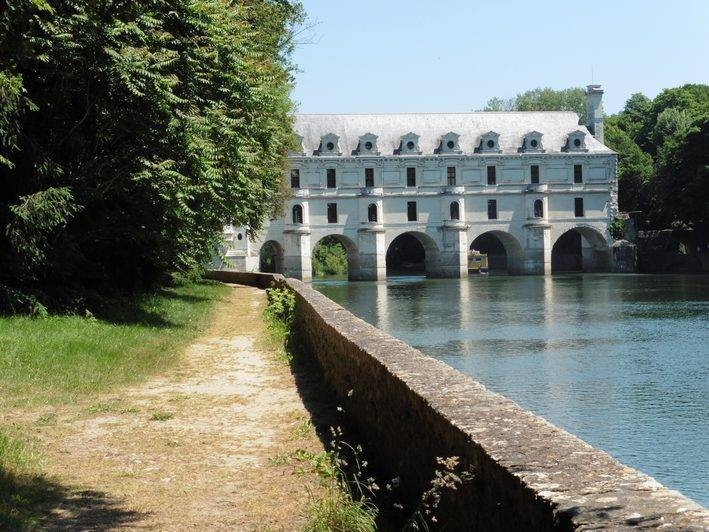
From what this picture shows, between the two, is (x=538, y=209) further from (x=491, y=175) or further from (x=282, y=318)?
(x=282, y=318)

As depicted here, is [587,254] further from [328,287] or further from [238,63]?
[238,63]

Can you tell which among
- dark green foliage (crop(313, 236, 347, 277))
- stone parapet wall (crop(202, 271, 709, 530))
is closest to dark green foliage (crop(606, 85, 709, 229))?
dark green foliage (crop(313, 236, 347, 277))

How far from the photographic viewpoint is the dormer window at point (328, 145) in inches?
2527

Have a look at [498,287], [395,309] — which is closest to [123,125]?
[395,309]

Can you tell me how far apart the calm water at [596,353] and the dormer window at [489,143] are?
19.9 meters

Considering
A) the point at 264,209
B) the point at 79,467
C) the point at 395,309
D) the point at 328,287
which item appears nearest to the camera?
the point at 79,467

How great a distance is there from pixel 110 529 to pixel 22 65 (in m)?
10.7

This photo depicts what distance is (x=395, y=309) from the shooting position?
3800 cm

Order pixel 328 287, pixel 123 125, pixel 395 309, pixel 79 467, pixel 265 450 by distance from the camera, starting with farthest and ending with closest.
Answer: pixel 328 287, pixel 395 309, pixel 123 125, pixel 265 450, pixel 79 467

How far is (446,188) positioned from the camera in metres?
65.5

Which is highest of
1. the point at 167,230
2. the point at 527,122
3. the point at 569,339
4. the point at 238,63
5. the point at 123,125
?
the point at 527,122

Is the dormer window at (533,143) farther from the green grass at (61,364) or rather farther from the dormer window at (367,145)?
the green grass at (61,364)

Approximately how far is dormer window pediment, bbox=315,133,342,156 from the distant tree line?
74.0 ft

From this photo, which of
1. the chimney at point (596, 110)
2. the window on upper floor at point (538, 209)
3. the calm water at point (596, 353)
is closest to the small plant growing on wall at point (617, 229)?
the window on upper floor at point (538, 209)
